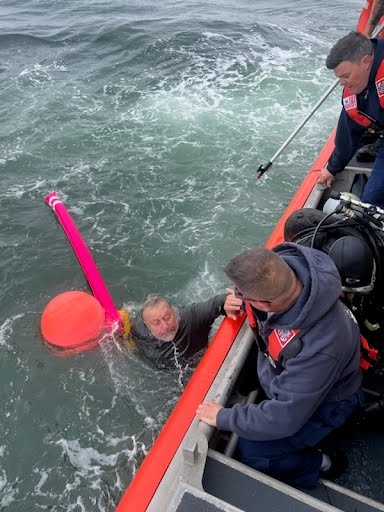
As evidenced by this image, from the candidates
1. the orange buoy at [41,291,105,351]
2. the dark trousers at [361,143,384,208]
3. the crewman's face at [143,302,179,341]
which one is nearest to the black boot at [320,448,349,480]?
the crewman's face at [143,302,179,341]

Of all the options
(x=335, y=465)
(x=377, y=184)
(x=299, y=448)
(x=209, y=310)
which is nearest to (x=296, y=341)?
(x=299, y=448)

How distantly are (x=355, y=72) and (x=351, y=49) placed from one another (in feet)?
0.54

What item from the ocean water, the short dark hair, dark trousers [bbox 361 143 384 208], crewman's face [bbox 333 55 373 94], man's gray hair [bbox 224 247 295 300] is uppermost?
the short dark hair

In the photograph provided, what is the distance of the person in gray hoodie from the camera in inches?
63.8

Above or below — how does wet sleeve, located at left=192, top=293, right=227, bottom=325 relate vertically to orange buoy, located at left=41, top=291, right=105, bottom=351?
above

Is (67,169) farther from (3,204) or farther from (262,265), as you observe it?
(262,265)

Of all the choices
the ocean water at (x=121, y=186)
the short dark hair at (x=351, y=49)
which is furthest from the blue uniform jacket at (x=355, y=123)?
the ocean water at (x=121, y=186)

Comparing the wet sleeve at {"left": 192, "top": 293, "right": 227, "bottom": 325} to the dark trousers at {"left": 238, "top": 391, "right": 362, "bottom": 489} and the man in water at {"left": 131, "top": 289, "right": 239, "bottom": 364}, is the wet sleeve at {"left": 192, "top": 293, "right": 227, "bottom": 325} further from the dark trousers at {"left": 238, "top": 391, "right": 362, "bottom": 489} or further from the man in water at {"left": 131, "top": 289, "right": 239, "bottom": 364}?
the dark trousers at {"left": 238, "top": 391, "right": 362, "bottom": 489}

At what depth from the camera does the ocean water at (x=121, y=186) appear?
11.5 feet

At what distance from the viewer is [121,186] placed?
6406mm

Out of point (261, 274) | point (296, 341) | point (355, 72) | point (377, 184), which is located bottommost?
point (377, 184)

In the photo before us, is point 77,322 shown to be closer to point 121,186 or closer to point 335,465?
point 335,465

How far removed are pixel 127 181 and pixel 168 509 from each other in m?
5.21

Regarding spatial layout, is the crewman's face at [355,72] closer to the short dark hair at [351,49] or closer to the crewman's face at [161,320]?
the short dark hair at [351,49]
